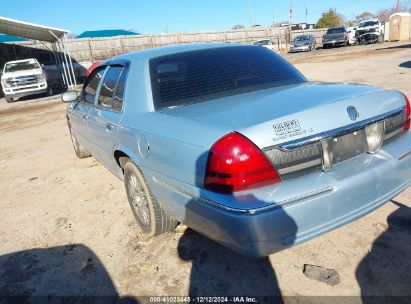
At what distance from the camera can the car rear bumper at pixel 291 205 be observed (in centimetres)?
216

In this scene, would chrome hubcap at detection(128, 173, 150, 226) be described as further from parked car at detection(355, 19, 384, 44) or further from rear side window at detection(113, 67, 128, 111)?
parked car at detection(355, 19, 384, 44)

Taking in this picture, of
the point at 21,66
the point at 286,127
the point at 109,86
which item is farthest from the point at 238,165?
the point at 21,66

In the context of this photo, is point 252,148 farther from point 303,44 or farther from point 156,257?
point 303,44

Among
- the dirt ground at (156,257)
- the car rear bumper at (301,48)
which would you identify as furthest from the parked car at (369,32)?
the dirt ground at (156,257)

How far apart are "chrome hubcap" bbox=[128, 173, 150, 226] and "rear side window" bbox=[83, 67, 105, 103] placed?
1.40 meters

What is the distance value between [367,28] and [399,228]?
120 feet

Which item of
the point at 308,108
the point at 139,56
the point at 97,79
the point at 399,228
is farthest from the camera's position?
the point at 97,79

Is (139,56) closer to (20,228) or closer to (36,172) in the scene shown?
(20,228)

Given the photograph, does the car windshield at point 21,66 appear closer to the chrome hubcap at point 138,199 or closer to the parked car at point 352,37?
the chrome hubcap at point 138,199

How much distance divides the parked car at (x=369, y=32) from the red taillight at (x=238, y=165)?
123 ft

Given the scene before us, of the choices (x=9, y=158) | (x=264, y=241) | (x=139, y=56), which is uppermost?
(x=139, y=56)

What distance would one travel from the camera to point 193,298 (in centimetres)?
260

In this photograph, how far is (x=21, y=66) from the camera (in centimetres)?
1842

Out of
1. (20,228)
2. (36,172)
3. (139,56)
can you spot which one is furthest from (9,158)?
(139,56)
